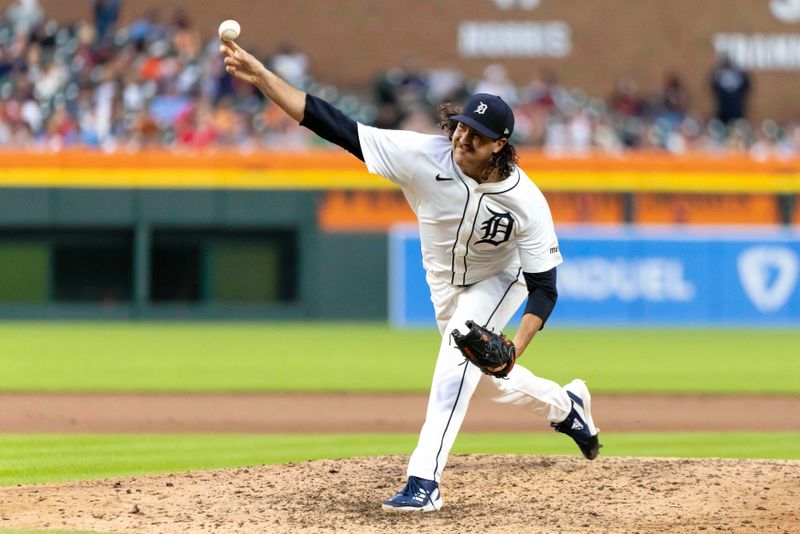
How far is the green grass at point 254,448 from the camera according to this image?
691 centimetres

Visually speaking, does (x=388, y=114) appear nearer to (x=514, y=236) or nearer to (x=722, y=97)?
(x=722, y=97)

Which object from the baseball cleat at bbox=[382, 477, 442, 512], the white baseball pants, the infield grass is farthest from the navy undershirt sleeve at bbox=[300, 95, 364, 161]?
the infield grass

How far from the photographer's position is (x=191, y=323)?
738 inches

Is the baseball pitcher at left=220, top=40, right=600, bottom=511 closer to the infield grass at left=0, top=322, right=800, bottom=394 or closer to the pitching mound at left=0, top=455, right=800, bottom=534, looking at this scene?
the pitching mound at left=0, top=455, right=800, bottom=534

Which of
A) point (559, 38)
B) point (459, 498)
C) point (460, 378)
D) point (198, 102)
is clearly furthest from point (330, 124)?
point (559, 38)

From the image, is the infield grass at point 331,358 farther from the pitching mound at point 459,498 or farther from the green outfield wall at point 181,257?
the pitching mound at point 459,498

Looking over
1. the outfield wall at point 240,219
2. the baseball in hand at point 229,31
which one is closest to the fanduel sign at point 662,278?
the outfield wall at point 240,219

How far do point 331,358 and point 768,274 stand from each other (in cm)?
795

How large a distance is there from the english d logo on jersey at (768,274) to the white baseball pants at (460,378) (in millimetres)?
13691

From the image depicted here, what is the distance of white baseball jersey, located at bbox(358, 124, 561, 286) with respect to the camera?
541 centimetres

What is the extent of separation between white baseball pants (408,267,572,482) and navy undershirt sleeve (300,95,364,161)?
2.62ft

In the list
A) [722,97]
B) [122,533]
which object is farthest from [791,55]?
[122,533]

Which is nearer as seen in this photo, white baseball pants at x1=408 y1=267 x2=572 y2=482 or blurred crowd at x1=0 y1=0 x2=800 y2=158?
A: white baseball pants at x1=408 y1=267 x2=572 y2=482

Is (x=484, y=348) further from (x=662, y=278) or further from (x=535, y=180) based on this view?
(x=662, y=278)
